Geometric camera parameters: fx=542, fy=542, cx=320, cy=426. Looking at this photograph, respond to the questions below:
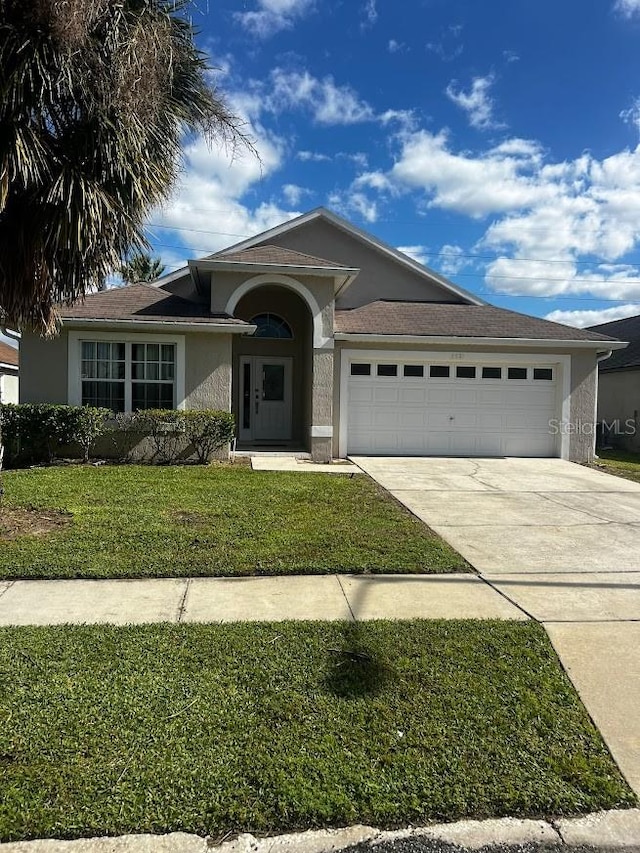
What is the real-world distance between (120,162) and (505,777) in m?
6.90

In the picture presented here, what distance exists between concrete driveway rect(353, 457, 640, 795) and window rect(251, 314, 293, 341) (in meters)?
5.33

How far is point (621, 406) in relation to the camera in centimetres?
2033

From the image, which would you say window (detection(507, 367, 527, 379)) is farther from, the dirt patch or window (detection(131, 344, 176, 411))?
the dirt patch

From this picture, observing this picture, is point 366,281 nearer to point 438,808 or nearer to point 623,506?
point 623,506

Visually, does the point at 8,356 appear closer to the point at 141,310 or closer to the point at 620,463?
the point at 141,310

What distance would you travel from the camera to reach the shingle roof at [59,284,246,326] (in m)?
11.9

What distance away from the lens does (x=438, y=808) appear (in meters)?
2.46

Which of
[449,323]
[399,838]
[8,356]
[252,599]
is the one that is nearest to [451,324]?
[449,323]

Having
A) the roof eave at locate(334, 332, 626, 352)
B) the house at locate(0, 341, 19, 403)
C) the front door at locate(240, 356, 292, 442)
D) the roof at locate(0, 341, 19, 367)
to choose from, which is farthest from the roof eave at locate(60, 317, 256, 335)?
the roof at locate(0, 341, 19, 367)

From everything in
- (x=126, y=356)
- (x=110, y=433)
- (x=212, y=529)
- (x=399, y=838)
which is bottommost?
(x=399, y=838)

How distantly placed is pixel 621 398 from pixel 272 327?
44.8 feet

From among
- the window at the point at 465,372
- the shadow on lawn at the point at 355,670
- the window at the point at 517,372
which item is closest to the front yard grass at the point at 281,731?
the shadow on lawn at the point at 355,670

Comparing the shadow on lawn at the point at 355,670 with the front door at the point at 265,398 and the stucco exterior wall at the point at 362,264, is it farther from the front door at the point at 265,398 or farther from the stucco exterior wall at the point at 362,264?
the stucco exterior wall at the point at 362,264

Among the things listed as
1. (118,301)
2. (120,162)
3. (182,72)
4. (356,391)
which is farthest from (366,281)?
(120,162)
